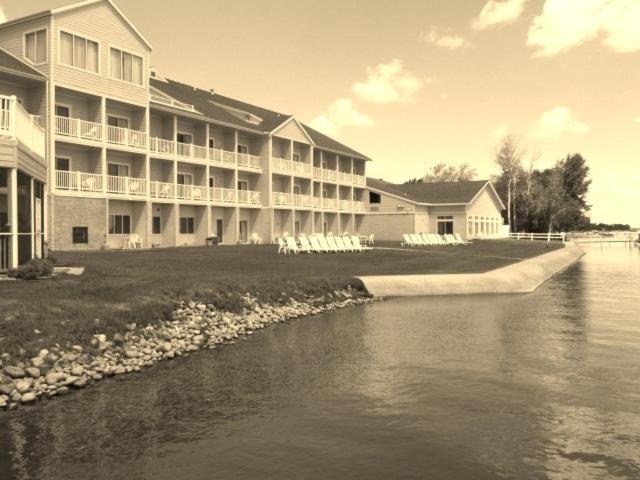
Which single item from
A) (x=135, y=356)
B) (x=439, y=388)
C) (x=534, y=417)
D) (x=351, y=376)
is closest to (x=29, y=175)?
(x=135, y=356)

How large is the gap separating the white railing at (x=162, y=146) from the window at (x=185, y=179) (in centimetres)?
281

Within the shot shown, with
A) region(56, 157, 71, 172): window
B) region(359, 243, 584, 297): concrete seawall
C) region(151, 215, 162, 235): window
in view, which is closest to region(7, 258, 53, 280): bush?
region(359, 243, 584, 297): concrete seawall

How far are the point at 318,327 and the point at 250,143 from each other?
1340 inches

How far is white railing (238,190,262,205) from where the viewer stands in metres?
46.1

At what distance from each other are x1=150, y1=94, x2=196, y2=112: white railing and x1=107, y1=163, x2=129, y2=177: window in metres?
4.49

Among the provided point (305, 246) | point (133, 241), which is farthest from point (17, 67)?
point (305, 246)

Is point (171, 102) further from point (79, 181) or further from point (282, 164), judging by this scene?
point (282, 164)

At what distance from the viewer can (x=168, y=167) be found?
1559 inches

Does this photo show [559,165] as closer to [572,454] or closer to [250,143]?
[250,143]

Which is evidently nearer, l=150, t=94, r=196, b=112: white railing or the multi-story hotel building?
the multi-story hotel building

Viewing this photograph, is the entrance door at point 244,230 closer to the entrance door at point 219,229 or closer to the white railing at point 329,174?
the entrance door at point 219,229

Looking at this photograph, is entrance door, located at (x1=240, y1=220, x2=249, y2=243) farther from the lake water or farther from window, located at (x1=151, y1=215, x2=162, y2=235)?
the lake water

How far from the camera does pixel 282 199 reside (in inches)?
1960

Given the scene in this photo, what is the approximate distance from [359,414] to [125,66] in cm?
3100
